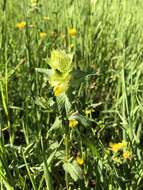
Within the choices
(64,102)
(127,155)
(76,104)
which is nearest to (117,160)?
(127,155)

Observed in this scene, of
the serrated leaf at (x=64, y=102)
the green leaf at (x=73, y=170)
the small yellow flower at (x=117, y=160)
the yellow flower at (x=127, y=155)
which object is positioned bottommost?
the small yellow flower at (x=117, y=160)

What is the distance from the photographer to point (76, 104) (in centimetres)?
111

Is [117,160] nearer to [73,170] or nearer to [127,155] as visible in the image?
[127,155]

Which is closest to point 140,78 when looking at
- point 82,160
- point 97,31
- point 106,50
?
point 106,50

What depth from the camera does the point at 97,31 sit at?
2.31 meters

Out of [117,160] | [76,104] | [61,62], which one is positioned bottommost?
[117,160]

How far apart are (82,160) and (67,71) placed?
14.0 inches

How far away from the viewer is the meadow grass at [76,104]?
1.03 metres

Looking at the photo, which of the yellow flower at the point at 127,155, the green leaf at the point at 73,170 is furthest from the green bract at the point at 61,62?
the yellow flower at the point at 127,155

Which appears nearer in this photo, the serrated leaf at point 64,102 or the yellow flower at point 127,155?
the serrated leaf at point 64,102

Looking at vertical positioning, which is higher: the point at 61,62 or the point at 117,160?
the point at 61,62

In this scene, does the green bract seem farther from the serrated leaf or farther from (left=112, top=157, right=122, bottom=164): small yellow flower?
(left=112, top=157, right=122, bottom=164): small yellow flower

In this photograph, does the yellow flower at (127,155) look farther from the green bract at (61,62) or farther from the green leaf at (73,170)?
the green bract at (61,62)

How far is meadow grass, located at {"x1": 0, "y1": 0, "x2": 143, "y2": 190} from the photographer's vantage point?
1.03m
